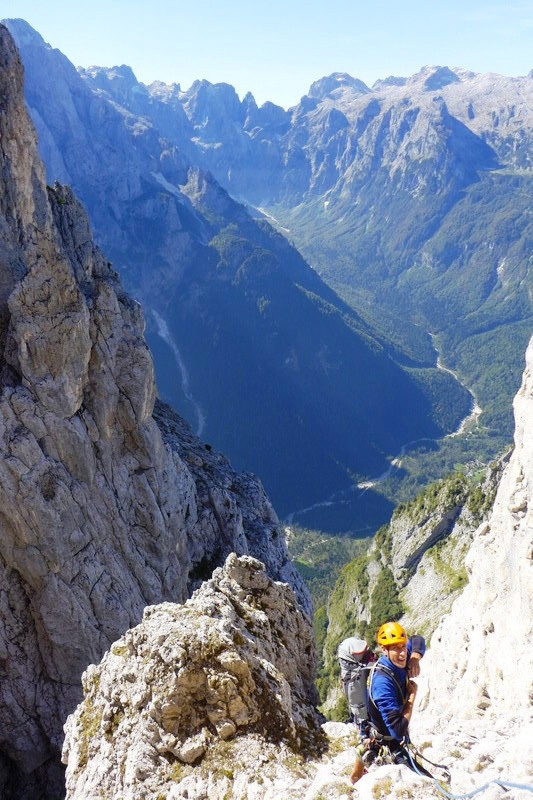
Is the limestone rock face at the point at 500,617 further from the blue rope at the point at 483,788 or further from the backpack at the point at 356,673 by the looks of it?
the backpack at the point at 356,673

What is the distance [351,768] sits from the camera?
1380 cm

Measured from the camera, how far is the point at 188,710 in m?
16.2

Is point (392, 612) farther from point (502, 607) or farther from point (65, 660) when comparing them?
point (502, 607)

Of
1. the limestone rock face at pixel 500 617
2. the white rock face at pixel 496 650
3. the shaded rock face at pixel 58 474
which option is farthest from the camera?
the shaded rock face at pixel 58 474

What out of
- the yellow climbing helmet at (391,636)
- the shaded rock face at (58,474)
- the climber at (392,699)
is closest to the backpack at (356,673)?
the climber at (392,699)

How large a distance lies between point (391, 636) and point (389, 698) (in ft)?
4.18

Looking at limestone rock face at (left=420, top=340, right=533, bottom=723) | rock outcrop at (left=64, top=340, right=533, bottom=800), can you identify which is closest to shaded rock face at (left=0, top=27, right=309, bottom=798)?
rock outcrop at (left=64, top=340, right=533, bottom=800)

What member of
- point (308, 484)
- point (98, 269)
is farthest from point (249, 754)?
point (308, 484)

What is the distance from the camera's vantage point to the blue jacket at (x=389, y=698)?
42.6 feet

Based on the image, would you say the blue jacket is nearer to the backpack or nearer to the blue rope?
the backpack

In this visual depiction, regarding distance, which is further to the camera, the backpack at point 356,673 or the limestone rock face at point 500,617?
the limestone rock face at point 500,617

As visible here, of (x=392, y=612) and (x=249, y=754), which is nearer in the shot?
(x=249, y=754)

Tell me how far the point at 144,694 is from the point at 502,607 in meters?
11.7

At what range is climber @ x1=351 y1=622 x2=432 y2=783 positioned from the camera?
13031 millimetres
